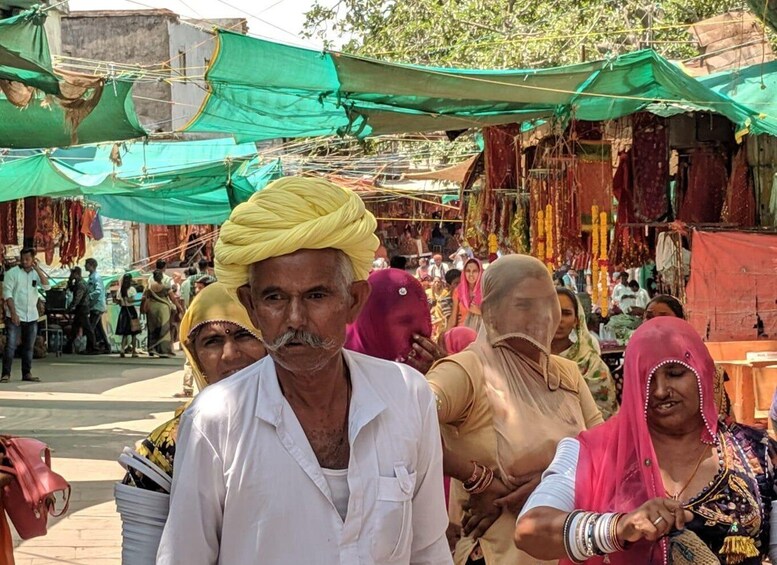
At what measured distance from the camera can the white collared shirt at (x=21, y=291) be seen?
1551 cm

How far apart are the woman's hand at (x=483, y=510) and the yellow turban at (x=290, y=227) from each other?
1.44 m

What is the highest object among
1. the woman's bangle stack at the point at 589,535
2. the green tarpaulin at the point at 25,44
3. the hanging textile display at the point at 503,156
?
the green tarpaulin at the point at 25,44

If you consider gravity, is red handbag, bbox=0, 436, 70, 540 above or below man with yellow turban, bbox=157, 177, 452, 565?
below

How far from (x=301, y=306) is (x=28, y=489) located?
2.15 meters

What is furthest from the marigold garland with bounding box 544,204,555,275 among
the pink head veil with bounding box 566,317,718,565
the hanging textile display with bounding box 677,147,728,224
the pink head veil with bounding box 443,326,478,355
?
the pink head veil with bounding box 566,317,718,565

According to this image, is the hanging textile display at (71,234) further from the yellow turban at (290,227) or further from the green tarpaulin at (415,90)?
the yellow turban at (290,227)

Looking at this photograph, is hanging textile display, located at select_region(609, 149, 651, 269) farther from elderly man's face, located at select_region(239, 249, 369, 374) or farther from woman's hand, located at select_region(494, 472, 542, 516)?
elderly man's face, located at select_region(239, 249, 369, 374)

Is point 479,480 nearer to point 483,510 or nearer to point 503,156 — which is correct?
point 483,510

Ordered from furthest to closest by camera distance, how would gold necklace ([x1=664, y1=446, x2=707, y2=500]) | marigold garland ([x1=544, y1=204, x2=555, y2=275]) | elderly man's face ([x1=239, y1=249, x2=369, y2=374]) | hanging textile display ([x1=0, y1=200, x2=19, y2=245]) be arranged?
hanging textile display ([x1=0, y1=200, x2=19, y2=245]) → marigold garland ([x1=544, y1=204, x2=555, y2=275]) → gold necklace ([x1=664, y1=446, x2=707, y2=500]) → elderly man's face ([x1=239, y1=249, x2=369, y2=374])

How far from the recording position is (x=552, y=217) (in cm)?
1048

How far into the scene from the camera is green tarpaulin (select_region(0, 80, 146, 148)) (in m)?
10.1

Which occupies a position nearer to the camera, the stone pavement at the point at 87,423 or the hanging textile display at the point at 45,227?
the stone pavement at the point at 87,423

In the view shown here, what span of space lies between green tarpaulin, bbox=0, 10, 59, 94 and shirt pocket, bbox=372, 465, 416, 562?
20.1ft

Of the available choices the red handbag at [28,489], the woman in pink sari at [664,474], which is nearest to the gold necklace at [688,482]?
the woman in pink sari at [664,474]
